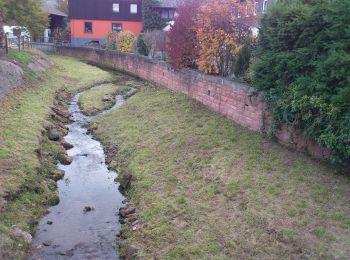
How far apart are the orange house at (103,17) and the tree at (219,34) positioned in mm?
31539

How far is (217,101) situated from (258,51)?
375 cm

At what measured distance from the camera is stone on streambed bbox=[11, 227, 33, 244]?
960 cm

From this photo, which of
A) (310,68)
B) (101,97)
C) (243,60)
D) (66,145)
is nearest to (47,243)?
(66,145)

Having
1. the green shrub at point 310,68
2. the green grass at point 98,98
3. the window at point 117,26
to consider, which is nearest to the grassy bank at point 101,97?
the green grass at point 98,98

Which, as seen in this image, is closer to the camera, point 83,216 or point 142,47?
point 83,216

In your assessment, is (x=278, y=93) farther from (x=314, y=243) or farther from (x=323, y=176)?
(x=314, y=243)

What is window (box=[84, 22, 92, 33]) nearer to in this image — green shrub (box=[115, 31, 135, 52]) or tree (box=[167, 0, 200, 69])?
green shrub (box=[115, 31, 135, 52])

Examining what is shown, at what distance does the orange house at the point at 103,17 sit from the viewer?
4866cm

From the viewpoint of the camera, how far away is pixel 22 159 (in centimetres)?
1306

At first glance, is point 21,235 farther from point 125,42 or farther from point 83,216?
point 125,42

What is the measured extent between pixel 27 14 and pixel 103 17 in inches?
406

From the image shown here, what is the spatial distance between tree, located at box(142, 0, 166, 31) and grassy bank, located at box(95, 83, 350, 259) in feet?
110

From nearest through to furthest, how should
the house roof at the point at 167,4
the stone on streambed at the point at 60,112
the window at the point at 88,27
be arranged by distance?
the stone on streambed at the point at 60,112 < the house roof at the point at 167,4 < the window at the point at 88,27

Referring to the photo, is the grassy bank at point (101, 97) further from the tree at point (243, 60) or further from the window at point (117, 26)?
the window at point (117, 26)
